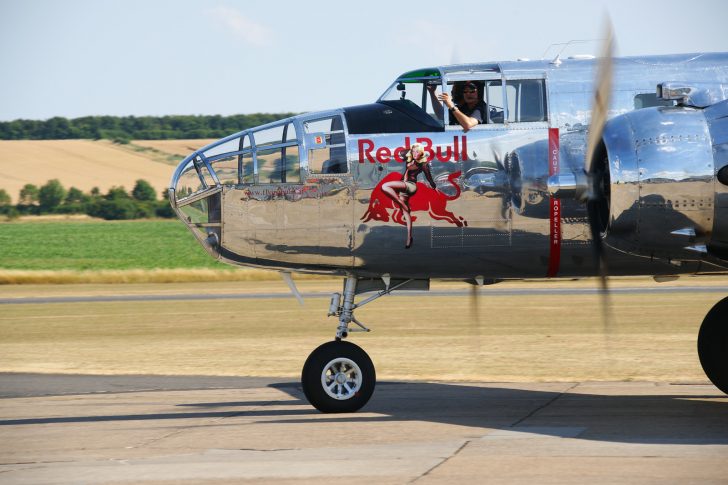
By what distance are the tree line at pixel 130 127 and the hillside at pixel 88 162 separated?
617 centimetres

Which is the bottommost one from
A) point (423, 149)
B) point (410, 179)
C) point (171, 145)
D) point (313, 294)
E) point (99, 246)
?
point (99, 246)

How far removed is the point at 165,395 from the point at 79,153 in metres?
97.4

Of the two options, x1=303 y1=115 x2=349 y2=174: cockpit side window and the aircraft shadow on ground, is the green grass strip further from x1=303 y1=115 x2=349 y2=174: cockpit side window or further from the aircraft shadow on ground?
x1=303 y1=115 x2=349 y2=174: cockpit side window

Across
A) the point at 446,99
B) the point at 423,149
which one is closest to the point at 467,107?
the point at 446,99

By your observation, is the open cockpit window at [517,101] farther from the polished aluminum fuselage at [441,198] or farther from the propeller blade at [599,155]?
the propeller blade at [599,155]

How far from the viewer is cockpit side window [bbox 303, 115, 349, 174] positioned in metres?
14.5

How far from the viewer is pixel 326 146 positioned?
14562 mm

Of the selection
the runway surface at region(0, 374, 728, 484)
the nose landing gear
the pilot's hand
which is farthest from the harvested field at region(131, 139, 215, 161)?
the pilot's hand

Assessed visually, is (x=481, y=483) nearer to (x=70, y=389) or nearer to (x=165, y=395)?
(x=165, y=395)

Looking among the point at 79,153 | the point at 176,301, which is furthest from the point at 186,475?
the point at 79,153

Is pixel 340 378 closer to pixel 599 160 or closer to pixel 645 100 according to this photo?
pixel 599 160

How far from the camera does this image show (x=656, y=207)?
1247cm

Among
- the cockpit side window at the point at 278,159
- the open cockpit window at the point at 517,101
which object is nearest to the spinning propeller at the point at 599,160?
the open cockpit window at the point at 517,101

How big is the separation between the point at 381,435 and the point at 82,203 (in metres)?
88.6
